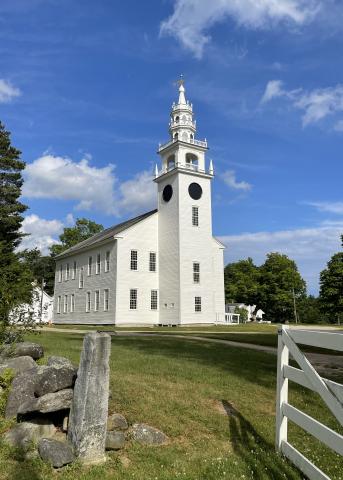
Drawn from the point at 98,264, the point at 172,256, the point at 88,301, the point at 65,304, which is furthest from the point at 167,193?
the point at 65,304

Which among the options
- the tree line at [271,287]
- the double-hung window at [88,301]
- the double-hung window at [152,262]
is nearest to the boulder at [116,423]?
the double-hung window at [152,262]

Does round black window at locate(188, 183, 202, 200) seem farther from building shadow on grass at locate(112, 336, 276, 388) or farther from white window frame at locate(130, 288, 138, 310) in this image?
building shadow on grass at locate(112, 336, 276, 388)

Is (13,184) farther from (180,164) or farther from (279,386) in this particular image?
(279,386)

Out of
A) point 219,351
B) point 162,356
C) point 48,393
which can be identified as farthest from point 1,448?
point 219,351

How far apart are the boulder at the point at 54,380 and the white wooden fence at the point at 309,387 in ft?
11.3

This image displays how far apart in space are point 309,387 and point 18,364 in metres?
6.50

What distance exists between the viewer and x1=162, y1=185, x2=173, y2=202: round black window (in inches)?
1722

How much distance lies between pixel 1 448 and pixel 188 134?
136 feet

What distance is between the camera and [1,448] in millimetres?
6859

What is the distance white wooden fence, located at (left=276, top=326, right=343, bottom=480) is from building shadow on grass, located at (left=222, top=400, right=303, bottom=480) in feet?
0.47

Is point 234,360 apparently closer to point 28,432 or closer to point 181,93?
point 28,432

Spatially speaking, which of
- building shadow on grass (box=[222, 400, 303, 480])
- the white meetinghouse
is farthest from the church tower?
building shadow on grass (box=[222, 400, 303, 480])

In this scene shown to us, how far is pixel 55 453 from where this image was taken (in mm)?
6324

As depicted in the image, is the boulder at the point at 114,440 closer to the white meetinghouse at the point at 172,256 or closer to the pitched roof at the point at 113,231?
the white meetinghouse at the point at 172,256
